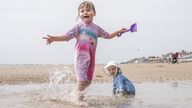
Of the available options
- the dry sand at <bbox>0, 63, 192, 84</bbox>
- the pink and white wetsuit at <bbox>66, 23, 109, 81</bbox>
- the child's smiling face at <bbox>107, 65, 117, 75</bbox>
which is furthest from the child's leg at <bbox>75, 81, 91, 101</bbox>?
the dry sand at <bbox>0, 63, 192, 84</bbox>

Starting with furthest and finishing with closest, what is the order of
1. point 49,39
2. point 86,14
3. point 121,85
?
point 121,85 < point 86,14 < point 49,39

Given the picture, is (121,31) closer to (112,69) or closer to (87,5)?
(87,5)

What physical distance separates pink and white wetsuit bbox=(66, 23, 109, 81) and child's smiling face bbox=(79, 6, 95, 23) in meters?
0.09

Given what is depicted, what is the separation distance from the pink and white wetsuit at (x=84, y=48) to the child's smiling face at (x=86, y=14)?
9 centimetres

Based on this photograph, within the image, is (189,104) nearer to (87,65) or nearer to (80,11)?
(87,65)

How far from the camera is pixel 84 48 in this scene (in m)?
6.87

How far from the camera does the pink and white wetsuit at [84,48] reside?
686cm

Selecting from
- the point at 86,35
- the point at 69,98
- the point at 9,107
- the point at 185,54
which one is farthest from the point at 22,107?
the point at 185,54

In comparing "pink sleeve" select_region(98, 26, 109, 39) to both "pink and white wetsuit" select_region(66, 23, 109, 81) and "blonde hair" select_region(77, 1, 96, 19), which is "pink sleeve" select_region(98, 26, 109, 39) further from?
"blonde hair" select_region(77, 1, 96, 19)

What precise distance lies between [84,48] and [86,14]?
60cm

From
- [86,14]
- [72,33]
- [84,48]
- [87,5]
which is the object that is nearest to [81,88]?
[84,48]

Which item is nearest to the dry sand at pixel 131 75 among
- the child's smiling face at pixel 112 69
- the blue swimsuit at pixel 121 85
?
the child's smiling face at pixel 112 69

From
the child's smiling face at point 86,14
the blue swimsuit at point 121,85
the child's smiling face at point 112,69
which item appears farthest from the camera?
the child's smiling face at point 112,69

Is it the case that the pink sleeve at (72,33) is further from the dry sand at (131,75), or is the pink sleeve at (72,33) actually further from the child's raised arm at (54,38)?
the dry sand at (131,75)
